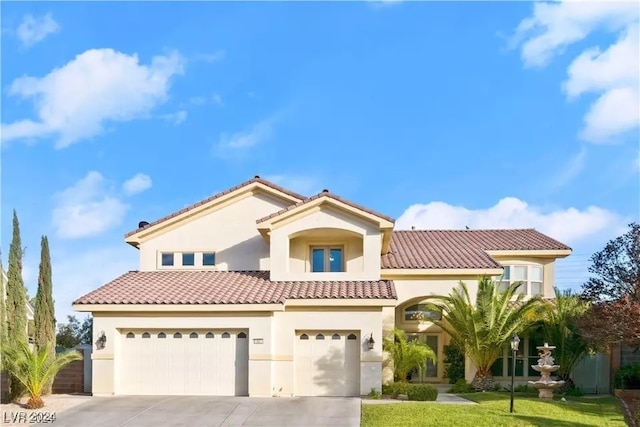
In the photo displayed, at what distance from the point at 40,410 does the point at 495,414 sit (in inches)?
499

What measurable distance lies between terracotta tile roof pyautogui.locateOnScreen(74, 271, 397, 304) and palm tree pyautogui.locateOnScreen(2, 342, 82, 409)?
2.14 m

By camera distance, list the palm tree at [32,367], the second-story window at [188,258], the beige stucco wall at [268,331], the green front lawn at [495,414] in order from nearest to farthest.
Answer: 1. the green front lawn at [495,414]
2. the palm tree at [32,367]
3. the beige stucco wall at [268,331]
4. the second-story window at [188,258]

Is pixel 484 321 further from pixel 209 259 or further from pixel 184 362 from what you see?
pixel 209 259

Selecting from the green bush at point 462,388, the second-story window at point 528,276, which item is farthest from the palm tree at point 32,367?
the second-story window at point 528,276

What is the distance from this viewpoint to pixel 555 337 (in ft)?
82.3

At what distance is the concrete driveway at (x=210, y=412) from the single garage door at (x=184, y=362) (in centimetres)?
65

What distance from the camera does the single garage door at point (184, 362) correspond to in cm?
2234

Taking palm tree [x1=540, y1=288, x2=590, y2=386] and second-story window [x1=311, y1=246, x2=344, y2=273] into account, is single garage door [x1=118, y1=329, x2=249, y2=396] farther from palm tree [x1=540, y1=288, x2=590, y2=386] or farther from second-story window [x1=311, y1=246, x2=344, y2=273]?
palm tree [x1=540, y1=288, x2=590, y2=386]

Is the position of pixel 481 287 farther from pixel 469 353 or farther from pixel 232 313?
pixel 232 313

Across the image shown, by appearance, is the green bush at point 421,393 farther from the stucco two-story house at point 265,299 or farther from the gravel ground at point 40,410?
the gravel ground at point 40,410

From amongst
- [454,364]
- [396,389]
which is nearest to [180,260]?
[396,389]

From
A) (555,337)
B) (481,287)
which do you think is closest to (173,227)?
(481,287)

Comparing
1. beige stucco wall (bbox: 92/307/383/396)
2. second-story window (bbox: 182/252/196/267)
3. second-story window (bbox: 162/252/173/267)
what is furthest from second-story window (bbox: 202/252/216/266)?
beige stucco wall (bbox: 92/307/383/396)

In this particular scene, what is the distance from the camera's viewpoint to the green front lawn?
1762 cm
